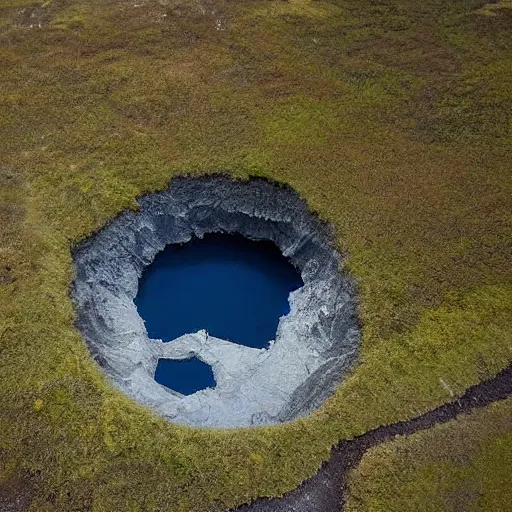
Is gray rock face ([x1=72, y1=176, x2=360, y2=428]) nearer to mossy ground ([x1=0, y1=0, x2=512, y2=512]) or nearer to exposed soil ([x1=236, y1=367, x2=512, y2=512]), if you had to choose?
mossy ground ([x1=0, y1=0, x2=512, y2=512])

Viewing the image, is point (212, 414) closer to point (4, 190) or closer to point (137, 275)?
point (137, 275)

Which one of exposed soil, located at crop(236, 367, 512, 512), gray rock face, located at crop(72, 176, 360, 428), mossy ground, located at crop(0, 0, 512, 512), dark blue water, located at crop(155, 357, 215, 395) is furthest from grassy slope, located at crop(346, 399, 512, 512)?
dark blue water, located at crop(155, 357, 215, 395)

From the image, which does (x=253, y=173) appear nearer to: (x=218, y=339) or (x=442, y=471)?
(x=218, y=339)

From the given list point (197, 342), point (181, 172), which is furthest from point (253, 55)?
point (197, 342)

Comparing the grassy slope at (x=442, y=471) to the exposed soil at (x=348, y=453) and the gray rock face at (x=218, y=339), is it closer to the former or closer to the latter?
the exposed soil at (x=348, y=453)

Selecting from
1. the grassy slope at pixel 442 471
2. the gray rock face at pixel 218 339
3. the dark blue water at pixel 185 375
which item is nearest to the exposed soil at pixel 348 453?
the grassy slope at pixel 442 471

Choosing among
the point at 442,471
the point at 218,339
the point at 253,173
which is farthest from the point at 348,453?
the point at 253,173
